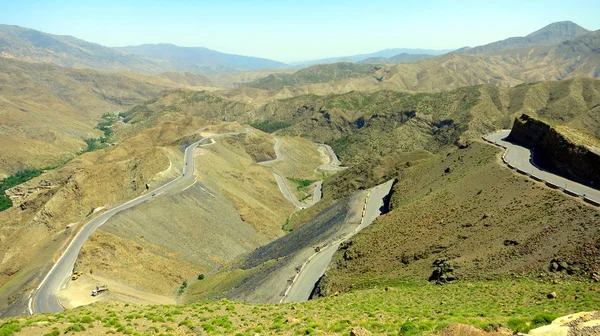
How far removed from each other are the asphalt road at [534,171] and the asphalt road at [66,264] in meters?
48.1

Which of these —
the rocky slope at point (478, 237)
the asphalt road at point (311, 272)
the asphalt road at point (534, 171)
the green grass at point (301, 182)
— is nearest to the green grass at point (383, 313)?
the rocky slope at point (478, 237)

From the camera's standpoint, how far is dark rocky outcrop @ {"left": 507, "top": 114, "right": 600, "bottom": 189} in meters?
37.0

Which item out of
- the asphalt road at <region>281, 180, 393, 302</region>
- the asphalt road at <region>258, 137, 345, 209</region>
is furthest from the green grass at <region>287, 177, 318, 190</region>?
the asphalt road at <region>281, 180, 393, 302</region>

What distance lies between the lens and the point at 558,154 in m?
42.3


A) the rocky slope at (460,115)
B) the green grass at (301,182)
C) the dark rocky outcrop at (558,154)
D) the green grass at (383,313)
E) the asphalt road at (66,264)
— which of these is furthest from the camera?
the rocky slope at (460,115)

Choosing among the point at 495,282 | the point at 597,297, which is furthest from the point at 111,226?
the point at 597,297

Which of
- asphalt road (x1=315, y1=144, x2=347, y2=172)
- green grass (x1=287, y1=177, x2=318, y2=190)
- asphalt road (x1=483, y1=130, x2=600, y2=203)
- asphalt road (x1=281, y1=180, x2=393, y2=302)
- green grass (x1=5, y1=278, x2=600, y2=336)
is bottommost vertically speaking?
green grass (x1=287, y1=177, x2=318, y2=190)

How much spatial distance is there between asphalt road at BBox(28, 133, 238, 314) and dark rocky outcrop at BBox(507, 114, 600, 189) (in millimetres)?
51512

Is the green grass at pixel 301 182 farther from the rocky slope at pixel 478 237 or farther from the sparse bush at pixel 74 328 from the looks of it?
the sparse bush at pixel 74 328

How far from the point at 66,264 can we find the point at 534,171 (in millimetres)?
54411

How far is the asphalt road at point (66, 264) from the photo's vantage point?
37.3m

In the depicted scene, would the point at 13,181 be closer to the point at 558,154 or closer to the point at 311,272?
the point at 311,272

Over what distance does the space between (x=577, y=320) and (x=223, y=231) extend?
60.2 meters

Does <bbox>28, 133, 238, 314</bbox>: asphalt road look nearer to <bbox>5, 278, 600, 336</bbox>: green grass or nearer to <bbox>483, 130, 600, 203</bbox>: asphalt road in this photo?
<bbox>5, 278, 600, 336</bbox>: green grass
